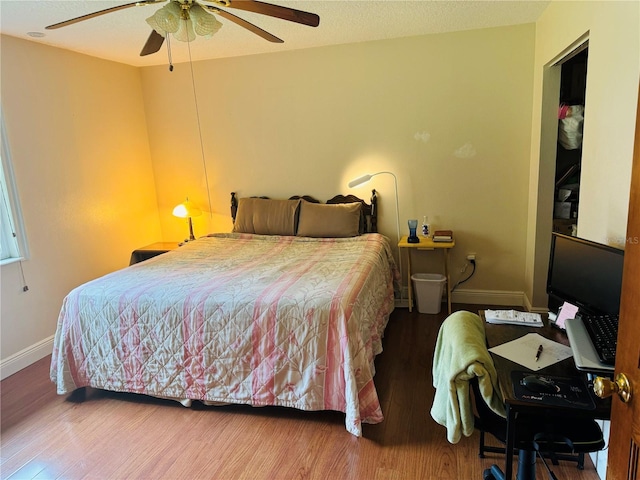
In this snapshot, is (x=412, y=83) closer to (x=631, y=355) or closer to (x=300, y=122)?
(x=300, y=122)

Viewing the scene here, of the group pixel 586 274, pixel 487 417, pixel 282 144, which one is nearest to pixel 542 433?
pixel 487 417

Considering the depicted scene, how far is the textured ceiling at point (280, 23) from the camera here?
273cm

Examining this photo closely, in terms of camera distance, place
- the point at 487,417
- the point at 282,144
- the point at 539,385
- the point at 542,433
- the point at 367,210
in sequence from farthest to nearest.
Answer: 1. the point at 282,144
2. the point at 367,210
3. the point at 487,417
4. the point at 542,433
5. the point at 539,385

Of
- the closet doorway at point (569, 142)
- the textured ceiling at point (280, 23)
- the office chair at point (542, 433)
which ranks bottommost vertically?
the office chair at point (542, 433)

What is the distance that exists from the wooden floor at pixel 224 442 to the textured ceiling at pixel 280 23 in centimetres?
243

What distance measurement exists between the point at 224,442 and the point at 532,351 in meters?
1.57

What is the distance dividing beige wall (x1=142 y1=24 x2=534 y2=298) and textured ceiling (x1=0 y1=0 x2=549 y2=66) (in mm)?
211

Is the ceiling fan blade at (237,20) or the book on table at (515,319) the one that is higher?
the ceiling fan blade at (237,20)

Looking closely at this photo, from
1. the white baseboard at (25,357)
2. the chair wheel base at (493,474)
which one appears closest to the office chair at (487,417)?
the chair wheel base at (493,474)

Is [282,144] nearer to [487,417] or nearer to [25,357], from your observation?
[25,357]

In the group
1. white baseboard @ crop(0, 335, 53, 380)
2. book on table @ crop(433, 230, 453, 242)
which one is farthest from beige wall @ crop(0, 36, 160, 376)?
book on table @ crop(433, 230, 453, 242)

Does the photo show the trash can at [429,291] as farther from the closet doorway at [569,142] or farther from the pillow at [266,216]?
the pillow at [266,216]

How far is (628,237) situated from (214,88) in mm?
4006

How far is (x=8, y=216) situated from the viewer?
308cm
